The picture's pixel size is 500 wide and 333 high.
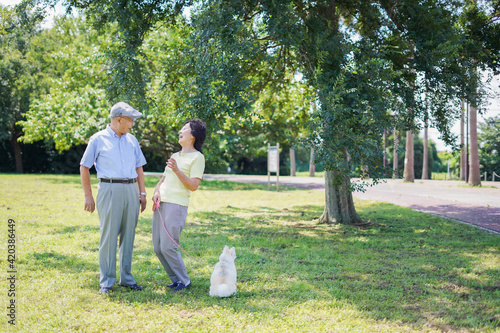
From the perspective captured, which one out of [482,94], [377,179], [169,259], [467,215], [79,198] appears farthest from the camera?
[79,198]

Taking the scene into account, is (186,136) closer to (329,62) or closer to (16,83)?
(329,62)

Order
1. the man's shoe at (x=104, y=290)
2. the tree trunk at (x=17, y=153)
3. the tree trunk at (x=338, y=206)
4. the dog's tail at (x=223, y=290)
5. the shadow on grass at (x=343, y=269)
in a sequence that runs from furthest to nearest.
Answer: the tree trunk at (x=17, y=153), the tree trunk at (x=338, y=206), the man's shoe at (x=104, y=290), the dog's tail at (x=223, y=290), the shadow on grass at (x=343, y=269)

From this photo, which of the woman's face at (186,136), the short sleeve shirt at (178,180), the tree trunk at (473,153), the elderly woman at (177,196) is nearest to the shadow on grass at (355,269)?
the elderly woman at (177,196)

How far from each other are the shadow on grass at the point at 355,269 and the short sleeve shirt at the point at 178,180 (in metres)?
1.04

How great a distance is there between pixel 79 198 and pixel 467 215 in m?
12.2

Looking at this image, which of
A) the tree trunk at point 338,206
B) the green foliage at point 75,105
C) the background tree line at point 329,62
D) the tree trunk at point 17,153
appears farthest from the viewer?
the tree trunk at point 17,153

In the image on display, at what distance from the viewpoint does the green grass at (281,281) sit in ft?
12.8

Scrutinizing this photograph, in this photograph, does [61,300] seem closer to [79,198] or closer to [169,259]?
[169,259]

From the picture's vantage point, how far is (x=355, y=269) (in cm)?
593

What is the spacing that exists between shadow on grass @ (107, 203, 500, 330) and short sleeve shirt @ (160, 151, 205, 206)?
3.40 feet

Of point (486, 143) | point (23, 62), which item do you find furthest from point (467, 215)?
point (23, 62)

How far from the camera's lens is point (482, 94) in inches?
351

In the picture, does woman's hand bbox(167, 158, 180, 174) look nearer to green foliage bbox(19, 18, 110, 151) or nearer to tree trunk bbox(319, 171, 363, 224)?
tree trunk bbox(319, 171, 363, 224)

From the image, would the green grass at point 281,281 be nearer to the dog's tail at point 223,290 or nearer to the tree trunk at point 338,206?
the dog's tail at point 223,290
